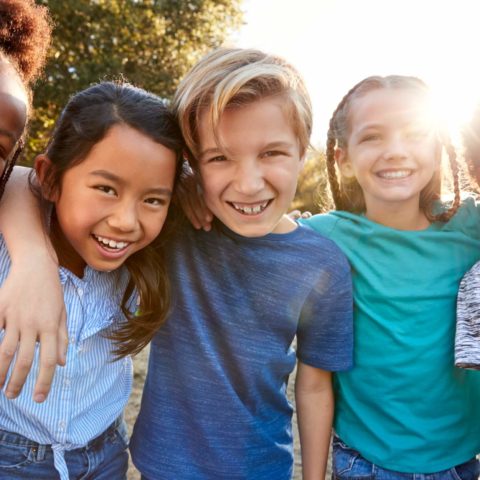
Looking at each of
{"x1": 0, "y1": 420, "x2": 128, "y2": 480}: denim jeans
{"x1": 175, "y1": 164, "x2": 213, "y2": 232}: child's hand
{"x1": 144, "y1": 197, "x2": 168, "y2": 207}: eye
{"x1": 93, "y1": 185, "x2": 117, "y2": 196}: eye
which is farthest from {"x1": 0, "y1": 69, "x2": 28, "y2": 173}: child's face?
{"x1": 0, "y1": 420, "x2": 128, "y2": 480}: denim jeans

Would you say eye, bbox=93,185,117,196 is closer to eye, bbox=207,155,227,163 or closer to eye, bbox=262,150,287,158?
eye, bbox=207,155,227,163

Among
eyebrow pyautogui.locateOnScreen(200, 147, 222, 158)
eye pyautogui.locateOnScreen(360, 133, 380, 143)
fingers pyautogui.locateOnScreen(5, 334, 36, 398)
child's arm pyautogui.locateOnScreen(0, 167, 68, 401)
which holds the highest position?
eye pyautogui.locateOnScreen(360, 133, 380, 143)

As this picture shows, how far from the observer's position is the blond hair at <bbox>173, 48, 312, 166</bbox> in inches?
56.2

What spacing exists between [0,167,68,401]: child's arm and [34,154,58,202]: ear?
2.2 inches

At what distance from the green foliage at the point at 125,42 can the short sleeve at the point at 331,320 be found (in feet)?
24.1

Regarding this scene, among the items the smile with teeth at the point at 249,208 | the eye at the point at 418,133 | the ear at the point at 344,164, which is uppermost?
the eye at the point at 418,133

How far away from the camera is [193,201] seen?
1.55 m

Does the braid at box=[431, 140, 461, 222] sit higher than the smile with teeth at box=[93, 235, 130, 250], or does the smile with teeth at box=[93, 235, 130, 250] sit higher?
the braid at box=[431, 140, 461, 222]

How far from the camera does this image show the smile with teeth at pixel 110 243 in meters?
1.38

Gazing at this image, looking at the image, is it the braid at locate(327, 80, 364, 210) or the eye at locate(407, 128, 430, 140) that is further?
the braid at locate(327, 80, 364, 210)

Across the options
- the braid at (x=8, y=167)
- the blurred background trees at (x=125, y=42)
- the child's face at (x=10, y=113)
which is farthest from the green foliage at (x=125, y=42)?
the child's face at (x=10, y=113)

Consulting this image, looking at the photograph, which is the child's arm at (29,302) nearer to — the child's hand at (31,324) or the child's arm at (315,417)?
the child's hand at (31,324)

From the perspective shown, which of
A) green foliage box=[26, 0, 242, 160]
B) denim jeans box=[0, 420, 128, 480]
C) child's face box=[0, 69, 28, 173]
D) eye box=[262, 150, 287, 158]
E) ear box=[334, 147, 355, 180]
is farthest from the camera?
green foliage box=[26, 0, 242, 160]

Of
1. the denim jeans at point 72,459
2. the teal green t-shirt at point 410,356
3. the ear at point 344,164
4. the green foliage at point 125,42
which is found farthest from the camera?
the green foliage at point 125,42
